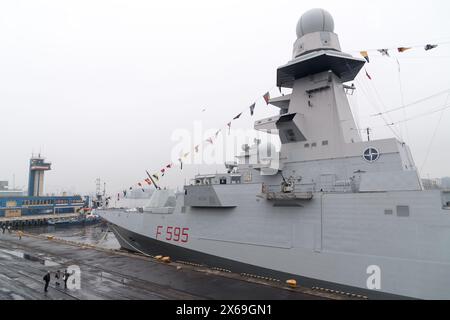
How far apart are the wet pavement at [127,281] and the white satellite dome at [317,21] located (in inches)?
459

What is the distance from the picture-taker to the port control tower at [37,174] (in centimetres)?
5556

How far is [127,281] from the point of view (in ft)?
34.6

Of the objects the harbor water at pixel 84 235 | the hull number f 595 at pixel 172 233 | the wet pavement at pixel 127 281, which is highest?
the hull number f 595 at pixel 172 233

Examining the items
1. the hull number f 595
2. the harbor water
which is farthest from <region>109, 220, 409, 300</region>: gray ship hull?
the harbor water

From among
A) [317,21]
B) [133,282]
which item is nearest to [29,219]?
[133,282]

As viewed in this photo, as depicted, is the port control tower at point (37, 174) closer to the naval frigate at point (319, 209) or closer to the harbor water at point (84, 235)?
the harbor water at point (84, 235)

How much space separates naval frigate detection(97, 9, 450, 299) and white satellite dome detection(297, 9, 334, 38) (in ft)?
0.16

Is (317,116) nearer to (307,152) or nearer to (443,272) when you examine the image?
(307,152)

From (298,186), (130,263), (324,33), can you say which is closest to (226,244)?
(298,186)

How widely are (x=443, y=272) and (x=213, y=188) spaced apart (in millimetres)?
8871

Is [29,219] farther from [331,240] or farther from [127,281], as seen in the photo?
[331,240]

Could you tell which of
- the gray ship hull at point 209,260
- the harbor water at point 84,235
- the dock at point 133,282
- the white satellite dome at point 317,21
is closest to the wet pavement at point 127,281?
the dock at point 133,282

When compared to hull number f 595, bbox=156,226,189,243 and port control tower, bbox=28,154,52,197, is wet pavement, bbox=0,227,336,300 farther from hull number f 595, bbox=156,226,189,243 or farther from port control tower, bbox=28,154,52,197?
port control tower, bbox=28,154,52,197

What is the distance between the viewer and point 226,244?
483 inches
